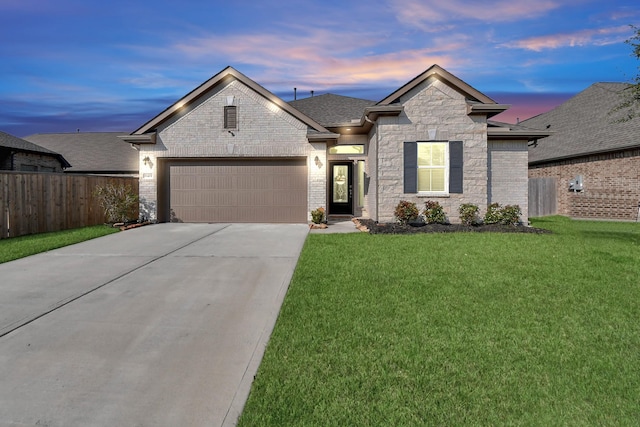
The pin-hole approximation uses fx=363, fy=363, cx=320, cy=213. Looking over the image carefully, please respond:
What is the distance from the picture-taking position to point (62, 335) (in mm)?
4047

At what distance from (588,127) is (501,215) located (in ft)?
44.3

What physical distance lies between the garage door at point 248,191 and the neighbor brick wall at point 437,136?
129 inches

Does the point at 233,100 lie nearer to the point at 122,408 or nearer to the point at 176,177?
the point at 176,177

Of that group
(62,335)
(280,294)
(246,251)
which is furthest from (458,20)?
(62,335)

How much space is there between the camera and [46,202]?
11766 mm

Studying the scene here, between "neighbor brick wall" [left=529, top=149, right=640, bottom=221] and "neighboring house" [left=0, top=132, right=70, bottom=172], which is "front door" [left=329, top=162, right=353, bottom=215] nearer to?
"neighbor brick wall" [left=529, top=149, right=640, bottom=221]

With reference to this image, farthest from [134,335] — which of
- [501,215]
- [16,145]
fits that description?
[16,145]

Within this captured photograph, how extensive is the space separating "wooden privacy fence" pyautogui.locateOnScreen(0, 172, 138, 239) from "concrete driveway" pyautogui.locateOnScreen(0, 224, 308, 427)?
4.14 m

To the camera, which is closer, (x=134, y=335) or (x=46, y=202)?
(x=134, y=335)

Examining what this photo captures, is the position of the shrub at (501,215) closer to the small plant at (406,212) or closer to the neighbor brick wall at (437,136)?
the neighbor brick wall at (437,136)

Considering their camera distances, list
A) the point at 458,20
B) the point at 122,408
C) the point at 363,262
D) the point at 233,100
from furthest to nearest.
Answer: the point at 233,100 → the point at 458,20 → the point at 363,262 → the point at 122,408

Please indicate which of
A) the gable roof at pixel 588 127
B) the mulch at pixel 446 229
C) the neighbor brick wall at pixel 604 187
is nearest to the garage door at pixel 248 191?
the mulch at pixel 446 229

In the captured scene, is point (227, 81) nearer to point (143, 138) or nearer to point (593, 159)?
point (143, 138)

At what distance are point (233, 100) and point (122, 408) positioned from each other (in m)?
12.6
